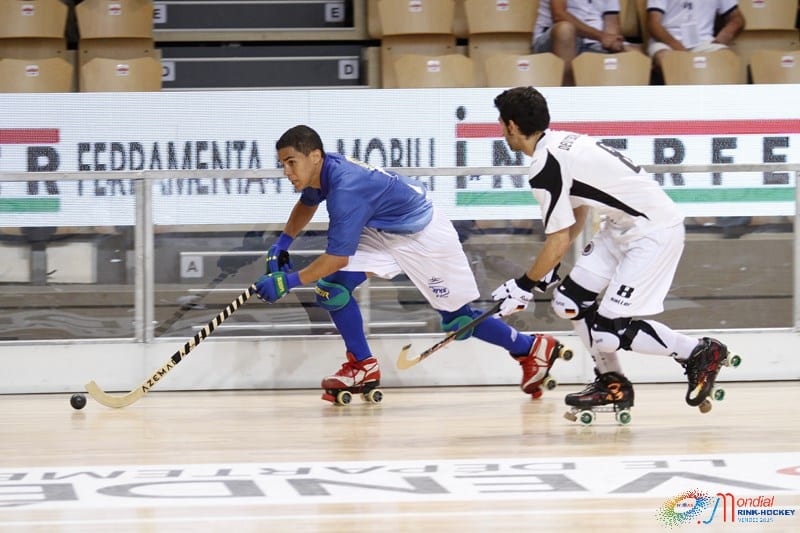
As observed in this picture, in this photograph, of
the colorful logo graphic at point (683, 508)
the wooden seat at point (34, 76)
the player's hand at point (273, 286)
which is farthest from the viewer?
the wooden seat at point (34, 76)

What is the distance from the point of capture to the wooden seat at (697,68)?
786 cm

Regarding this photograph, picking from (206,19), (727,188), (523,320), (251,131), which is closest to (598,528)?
(523,320)

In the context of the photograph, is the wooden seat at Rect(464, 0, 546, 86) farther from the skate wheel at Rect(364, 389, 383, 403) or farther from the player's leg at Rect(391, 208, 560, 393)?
the skate wheel at Rect(364, 389, 383, 403)

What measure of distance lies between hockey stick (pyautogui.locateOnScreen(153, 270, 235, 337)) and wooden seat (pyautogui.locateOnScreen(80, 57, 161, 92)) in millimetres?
2177

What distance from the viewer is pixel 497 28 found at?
8.31 metres

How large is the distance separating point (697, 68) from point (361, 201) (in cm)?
355

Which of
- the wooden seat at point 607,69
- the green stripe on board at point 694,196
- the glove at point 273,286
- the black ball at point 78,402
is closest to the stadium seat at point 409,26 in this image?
the wooden seat at point 607,69

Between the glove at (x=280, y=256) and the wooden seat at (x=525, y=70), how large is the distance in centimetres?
255

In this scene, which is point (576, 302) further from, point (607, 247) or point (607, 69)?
point (607, 69)

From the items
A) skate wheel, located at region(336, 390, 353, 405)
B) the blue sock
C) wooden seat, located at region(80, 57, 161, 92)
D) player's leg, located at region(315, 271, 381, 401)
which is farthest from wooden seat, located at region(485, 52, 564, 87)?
skate wheel, located at region(336, 390, 353, 405)

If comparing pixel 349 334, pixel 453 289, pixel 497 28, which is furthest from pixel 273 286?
pixel 497 28

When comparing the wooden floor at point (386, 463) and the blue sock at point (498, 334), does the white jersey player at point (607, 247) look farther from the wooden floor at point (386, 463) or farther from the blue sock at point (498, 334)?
the blue sock at point (498, 334)

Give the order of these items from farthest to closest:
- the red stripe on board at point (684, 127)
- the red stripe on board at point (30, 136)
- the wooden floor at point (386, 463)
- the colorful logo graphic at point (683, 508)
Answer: the red stripe on board at point (684, 127) < the red stripe on board at point (30, 136) < the wooden floor at point (386, 463) < the colorful logo graphic at point (683, 508)

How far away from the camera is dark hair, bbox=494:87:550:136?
15.1 ft
